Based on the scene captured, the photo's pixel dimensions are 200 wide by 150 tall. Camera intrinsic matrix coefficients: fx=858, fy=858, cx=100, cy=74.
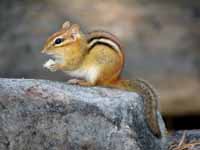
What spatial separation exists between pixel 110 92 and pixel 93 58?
0.41 meters

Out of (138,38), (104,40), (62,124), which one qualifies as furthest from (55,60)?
(138,38)

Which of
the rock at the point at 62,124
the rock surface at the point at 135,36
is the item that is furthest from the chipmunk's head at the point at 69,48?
the rock surface at the point at 135,36

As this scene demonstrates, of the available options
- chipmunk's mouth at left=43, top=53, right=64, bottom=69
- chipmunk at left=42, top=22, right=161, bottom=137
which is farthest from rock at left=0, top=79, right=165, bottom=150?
chipmunk's mouth at left=43, top=53, right=64, bottom=69

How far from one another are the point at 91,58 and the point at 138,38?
201 inches

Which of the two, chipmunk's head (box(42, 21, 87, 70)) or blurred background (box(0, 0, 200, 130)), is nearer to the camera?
chipmunk's head (box(42, 21, 87, 70))

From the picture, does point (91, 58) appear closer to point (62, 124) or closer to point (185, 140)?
point (62, 124)

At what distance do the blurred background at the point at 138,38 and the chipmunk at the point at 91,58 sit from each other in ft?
14.8

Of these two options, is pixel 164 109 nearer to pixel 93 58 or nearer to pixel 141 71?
pixel 141 71

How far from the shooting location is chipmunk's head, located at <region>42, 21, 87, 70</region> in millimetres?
6363

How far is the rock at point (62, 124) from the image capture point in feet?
18.8

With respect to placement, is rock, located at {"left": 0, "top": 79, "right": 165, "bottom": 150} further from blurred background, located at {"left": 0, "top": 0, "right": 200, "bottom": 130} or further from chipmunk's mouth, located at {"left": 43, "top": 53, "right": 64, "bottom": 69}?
A: blurred background, located at {"left": 0, "top": 0, "right": 200, "bottom": 130}

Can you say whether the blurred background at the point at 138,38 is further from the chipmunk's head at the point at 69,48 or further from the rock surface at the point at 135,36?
the chipmunk's head at the point at 69,48

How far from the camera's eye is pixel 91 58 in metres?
6.41

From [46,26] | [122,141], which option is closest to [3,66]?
[46,26]
